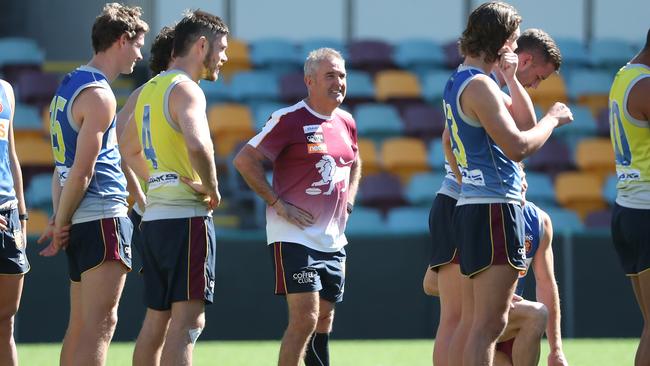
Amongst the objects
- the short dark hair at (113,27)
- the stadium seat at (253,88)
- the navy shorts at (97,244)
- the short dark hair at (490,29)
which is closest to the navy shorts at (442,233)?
the short dark hair at (490,29)

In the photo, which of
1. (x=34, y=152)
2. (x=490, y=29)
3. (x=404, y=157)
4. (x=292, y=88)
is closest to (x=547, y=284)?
(x=490, y=29)

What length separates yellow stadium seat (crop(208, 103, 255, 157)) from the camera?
46.8 feet

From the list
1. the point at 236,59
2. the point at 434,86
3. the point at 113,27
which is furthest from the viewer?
the point at 236,59

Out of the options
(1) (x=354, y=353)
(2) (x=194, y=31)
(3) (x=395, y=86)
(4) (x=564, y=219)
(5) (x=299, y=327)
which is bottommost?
(1) (x=354, y=353)

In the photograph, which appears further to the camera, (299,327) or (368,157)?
(368,157)

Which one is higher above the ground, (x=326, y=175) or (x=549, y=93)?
(x=326, y=175)

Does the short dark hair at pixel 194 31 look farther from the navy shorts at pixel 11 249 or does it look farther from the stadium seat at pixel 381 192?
the stadium seat at pixel 381 192

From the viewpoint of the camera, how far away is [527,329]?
6207 mm

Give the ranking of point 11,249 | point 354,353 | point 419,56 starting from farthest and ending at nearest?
point 419,56 < point 354,353 < point 11,249

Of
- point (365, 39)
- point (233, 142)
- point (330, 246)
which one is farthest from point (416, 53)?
point (330, 246)

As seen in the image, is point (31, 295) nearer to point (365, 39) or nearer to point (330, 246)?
point (330, 246)

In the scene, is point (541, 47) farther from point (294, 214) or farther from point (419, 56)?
point (419, 56)

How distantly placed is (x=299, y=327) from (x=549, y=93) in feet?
32.7

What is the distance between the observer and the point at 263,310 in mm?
11570
